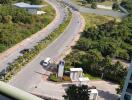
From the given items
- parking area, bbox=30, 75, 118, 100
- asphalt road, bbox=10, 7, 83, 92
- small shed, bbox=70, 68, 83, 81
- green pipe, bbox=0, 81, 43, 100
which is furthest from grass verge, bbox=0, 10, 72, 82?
green pipe, bbox=0, 81, 43, 100

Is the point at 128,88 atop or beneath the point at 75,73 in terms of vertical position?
atop

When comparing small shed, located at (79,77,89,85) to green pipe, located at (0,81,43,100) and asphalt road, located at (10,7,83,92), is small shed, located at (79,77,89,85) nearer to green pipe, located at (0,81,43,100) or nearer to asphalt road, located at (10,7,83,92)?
asphalt road, located at (10,7,83,92)

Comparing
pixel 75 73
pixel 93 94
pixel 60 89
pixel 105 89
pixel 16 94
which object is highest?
pixel 16 94

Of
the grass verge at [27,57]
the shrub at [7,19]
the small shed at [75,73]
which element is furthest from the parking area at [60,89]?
the shrub at [7,19]

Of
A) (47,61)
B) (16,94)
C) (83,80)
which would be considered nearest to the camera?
(16,94)

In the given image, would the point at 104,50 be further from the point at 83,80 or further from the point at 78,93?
the point at 78,93

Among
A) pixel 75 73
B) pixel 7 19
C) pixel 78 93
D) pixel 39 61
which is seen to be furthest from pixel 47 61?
pixel 7 19

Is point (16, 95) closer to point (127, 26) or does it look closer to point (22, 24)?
point (22, 24)
